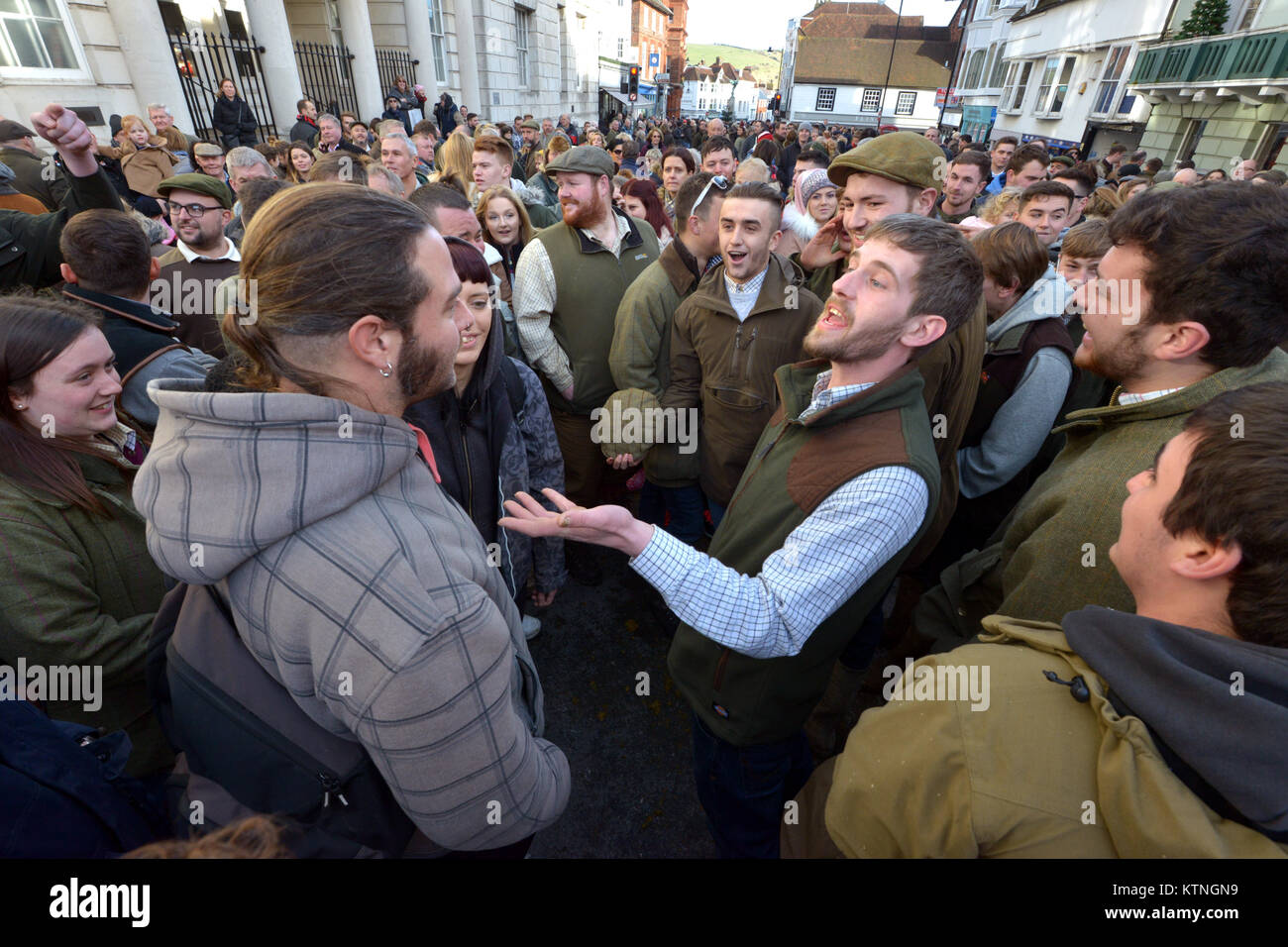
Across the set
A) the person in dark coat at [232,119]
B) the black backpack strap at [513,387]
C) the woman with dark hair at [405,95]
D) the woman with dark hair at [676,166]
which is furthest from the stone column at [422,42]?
the black backpack strap at [513,387]

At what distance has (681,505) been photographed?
11.8ft

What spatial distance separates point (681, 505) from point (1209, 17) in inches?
971

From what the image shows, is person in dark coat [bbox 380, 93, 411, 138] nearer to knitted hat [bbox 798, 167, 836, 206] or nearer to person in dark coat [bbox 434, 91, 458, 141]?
person in dark coat [bbox 434, 91, 458, 141]

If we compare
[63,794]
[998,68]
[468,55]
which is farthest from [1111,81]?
[63,794]

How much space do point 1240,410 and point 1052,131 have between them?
34113 millimetres

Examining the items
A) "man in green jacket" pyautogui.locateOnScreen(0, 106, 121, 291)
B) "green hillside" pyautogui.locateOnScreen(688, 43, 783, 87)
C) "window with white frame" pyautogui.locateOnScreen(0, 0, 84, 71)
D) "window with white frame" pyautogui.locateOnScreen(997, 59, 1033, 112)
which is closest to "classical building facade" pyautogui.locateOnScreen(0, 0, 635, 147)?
"window with white frame" pyautogui.locateOnScreen(0, 0, 84, 71)

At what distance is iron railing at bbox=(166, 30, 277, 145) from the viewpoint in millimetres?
10547

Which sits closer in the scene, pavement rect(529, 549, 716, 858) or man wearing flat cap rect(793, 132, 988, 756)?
man wearing flat cap rect(793, 132, 988, 756)

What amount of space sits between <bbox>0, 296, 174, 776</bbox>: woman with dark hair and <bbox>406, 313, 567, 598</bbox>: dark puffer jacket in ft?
3.20

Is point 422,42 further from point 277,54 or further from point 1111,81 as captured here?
point 1111,81

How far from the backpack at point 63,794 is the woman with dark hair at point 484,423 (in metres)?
1.30

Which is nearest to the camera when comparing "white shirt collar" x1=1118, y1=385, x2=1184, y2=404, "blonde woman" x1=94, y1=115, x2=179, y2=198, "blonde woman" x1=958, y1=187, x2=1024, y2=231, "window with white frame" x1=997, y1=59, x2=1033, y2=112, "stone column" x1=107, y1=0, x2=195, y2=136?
"white shirt collar" x1=1118, y1=385, x2=1184, y2=404

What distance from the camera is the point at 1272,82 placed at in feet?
43.6
